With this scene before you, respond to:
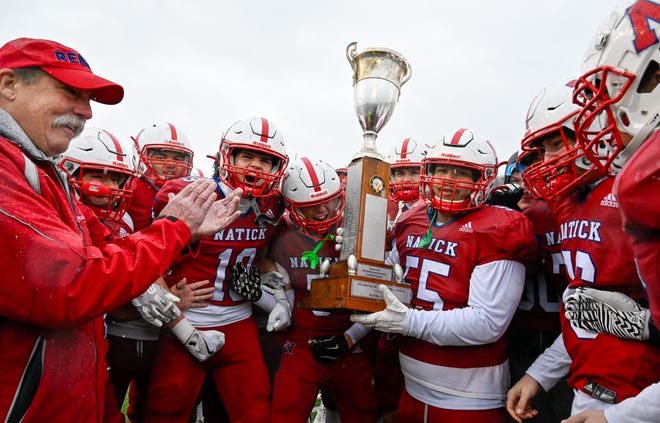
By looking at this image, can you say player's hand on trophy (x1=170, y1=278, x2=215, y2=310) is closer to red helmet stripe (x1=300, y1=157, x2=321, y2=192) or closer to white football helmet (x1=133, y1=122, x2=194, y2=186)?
red helmet stripe (x1=300, y1=157, x2=321, y2=192)

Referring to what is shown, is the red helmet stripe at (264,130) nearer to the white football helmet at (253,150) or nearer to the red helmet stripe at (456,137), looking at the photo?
the white football helmet at (253,150)

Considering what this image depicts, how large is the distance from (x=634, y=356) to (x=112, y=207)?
3.46 m

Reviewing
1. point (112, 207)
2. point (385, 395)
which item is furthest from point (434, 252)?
point (112, 207)

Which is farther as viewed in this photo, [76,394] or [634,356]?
[634,356]

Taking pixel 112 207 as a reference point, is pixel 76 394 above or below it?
below

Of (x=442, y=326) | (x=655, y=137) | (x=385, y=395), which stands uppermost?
(x=655, y=137)

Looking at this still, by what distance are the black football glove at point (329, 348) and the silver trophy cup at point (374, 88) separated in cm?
127

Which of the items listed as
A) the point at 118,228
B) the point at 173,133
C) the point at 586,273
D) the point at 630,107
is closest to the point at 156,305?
the point at 118,228

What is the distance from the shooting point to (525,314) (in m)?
3.17

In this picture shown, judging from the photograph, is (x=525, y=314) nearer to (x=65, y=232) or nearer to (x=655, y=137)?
(x=655, y=137)

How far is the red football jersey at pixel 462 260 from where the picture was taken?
2.76 metres

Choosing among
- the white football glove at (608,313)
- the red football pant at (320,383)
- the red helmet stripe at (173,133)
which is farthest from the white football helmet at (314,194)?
the red helmet stripe at (173,133)

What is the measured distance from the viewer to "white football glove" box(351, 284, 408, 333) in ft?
8.70

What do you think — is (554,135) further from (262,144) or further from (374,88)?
(262,144)
